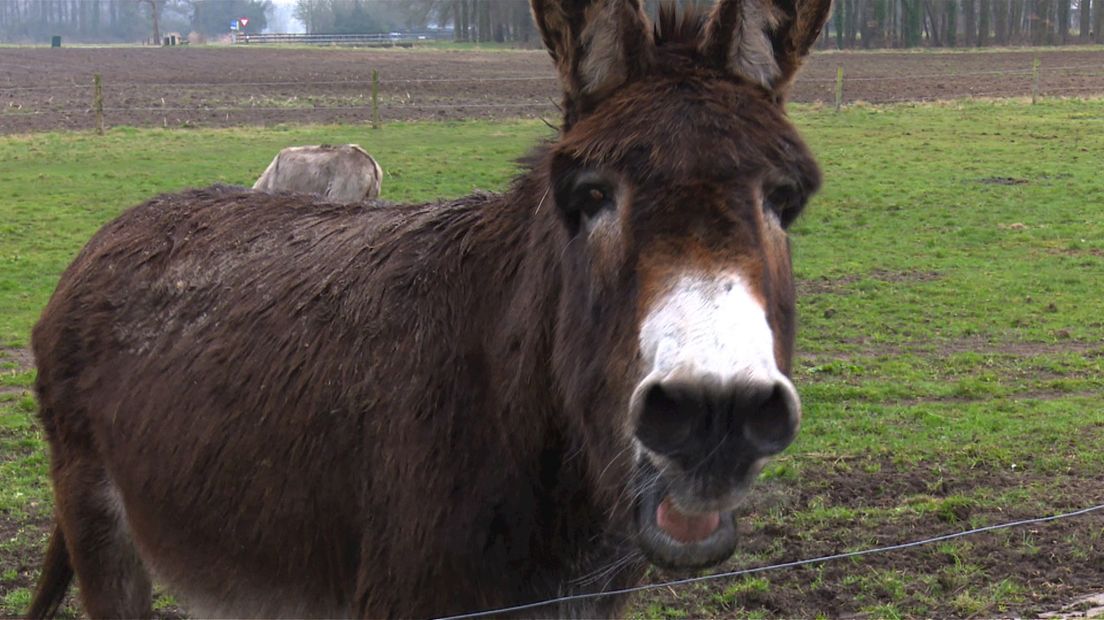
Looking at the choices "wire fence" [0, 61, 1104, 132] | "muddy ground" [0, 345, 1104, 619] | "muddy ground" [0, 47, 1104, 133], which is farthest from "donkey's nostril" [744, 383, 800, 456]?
"wire fence" [0, 61, 1104, 132]

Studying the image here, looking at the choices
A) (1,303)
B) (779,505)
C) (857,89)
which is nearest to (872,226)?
(779,505)

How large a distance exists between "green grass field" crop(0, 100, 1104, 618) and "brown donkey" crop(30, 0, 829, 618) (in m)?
0.81

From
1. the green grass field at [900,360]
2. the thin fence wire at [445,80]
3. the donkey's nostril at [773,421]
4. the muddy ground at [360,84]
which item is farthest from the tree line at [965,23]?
the donkey's nostril at [773,421]

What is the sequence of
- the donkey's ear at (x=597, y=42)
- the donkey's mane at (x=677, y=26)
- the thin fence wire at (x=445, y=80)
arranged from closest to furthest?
the donkey's ear at (x=597, y=42) → the donkey's mane at (x=677, y=26) → the thin fence wire at (x=445, y=80)

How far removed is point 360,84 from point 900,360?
32.7m

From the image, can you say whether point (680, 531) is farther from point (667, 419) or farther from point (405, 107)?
point (405, 107)

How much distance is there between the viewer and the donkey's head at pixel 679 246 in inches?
87.3

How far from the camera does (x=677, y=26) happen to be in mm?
2836

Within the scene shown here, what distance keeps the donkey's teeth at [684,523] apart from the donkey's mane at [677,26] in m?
1.16

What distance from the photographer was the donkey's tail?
4.36 metres

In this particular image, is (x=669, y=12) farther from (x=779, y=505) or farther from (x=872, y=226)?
(x=872, y=226)

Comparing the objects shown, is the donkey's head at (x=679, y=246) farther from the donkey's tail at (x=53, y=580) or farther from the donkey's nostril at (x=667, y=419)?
the donkey's tail at (x=53, y=580)

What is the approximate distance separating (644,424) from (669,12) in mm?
1164

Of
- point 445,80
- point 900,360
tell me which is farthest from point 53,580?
point 445,80
